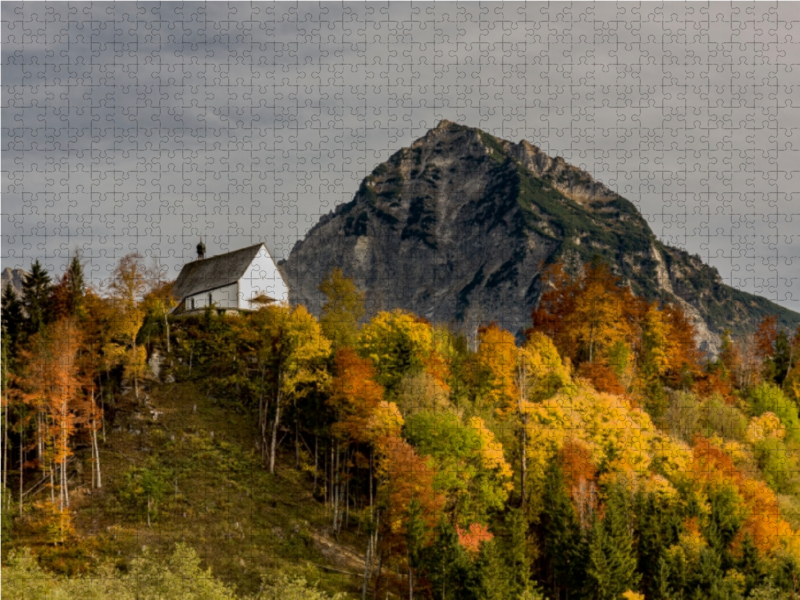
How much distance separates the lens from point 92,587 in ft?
119

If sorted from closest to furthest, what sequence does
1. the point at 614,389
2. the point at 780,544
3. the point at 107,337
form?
the point at 780,544 < the point at 107,337 < the point at 614,389

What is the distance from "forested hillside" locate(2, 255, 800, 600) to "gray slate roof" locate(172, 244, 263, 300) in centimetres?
1136

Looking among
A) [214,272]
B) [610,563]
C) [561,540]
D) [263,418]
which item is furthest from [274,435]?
[214,272]

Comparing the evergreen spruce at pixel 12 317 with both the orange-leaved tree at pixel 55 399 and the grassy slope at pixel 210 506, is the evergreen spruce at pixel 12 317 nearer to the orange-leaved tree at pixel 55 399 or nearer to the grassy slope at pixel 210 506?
the grassy slope at pixel 210 506

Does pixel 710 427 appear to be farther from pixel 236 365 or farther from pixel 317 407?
pixel 236 365

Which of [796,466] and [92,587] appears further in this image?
Result: [796,466]

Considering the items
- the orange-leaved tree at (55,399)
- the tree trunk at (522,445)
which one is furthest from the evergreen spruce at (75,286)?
the tree trunk at (522,445)

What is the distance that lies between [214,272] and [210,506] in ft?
113

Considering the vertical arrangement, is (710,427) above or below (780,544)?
above

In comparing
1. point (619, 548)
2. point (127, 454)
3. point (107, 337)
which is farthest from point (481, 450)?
point (107, 337)

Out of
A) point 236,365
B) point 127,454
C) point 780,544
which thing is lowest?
point 780,544

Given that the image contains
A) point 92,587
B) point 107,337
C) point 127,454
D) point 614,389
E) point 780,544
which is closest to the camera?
point 92,587

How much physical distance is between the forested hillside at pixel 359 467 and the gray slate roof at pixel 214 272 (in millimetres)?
11361

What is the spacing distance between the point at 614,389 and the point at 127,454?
3598 centimetres
